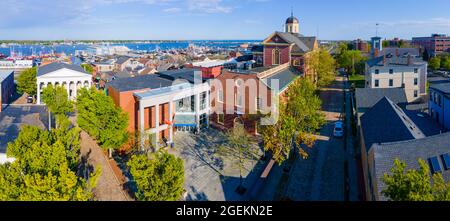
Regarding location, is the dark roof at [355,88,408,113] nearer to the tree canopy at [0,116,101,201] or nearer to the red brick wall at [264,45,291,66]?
the red brick wall at [264,45,291,66]

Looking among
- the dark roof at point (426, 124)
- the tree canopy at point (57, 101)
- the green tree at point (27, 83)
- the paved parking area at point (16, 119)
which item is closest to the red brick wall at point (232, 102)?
the dark roof at point (426, 124)

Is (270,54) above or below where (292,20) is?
below

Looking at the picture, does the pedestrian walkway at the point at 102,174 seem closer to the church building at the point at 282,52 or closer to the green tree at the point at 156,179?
the green tree at the point at 156,179

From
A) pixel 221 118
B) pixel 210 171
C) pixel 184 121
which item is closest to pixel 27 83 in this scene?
pixel 184 121

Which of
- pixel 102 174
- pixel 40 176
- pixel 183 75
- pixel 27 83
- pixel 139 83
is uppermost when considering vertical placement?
pixel 183 75

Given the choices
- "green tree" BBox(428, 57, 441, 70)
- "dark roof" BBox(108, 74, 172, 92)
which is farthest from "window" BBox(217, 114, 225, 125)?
"green tree" BBox(428, 57, 441, 70)

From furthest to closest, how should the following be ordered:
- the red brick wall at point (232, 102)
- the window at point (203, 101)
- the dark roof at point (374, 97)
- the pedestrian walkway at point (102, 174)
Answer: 1. the window at point (203, 101)
2. the dark roof at point (374, 97)
3. the red brick wall at point (232, 102)
4. the pedestrian walkway at point (102, 174)

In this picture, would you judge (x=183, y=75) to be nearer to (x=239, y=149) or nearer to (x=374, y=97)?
(x=239, y=149)
